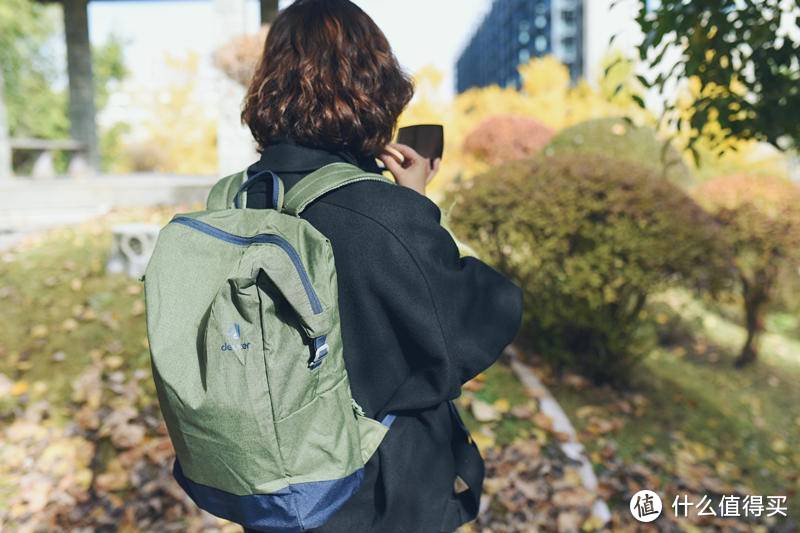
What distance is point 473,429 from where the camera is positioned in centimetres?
386

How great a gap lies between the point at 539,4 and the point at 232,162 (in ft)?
157

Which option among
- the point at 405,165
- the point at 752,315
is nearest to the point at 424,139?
the point at 405,165

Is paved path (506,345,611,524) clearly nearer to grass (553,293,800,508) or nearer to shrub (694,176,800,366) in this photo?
grass (553,293,800,508)

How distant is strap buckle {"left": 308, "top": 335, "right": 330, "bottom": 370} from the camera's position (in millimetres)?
1232

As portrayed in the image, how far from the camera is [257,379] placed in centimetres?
118

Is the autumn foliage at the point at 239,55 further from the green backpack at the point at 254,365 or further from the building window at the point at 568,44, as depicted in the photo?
the building window at the point at 568,44

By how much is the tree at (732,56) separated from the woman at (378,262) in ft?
4.24

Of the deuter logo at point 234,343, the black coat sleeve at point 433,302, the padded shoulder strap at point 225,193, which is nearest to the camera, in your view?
the deuter logo at point 234,343

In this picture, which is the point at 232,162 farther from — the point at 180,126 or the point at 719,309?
the point at 180,126

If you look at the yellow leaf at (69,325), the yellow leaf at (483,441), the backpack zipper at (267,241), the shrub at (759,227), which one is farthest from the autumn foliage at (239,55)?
the backpack zipper at (267,241)

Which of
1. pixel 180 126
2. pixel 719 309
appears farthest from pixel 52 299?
pixel 180 126

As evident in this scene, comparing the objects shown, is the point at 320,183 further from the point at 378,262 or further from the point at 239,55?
the point at 239,55

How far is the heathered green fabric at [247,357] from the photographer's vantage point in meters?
1.17

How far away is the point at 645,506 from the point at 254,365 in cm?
297
